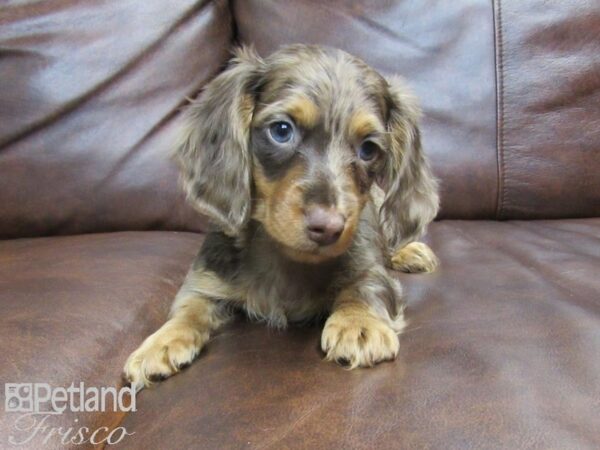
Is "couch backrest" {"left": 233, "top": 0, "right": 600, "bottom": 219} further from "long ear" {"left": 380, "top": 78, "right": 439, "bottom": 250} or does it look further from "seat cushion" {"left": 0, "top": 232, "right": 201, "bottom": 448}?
"seat cushion" {"left": 0, "top": 232, "right": 201, "bottom": 448}

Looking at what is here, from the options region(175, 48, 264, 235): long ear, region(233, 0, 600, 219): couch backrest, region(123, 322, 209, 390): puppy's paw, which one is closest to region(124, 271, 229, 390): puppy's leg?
region(123, 322, 209, 390): puppy's paw

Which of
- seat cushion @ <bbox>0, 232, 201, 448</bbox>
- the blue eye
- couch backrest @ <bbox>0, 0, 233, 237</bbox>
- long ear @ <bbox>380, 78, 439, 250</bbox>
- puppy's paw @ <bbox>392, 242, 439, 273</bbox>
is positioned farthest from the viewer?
couch backrest @ <bbox>0, 0, 233, 237</bbox>

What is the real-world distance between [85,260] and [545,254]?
124cm

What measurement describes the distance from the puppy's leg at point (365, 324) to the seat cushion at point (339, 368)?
3cm

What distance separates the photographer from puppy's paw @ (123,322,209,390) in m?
1.12

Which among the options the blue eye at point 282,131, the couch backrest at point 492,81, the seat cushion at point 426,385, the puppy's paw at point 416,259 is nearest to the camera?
the seat cushion at point 426,385

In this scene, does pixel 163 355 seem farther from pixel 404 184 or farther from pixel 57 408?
pixel 404 184

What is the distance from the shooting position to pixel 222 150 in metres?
1.38

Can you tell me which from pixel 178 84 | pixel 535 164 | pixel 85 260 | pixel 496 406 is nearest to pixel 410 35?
pixel 535 164

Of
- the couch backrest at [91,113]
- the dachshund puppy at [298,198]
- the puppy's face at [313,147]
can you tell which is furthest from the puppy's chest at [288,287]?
the couch backrest at [91,113]

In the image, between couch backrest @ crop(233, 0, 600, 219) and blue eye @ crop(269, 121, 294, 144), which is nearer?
blue eye @ crop(269, 121, 294, 144)

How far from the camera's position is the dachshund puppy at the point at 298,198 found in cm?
121

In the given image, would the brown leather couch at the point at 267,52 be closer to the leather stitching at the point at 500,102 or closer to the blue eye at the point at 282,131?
the leather stitching at the point at 500,102

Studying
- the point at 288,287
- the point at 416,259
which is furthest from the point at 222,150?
the point at 416,259
